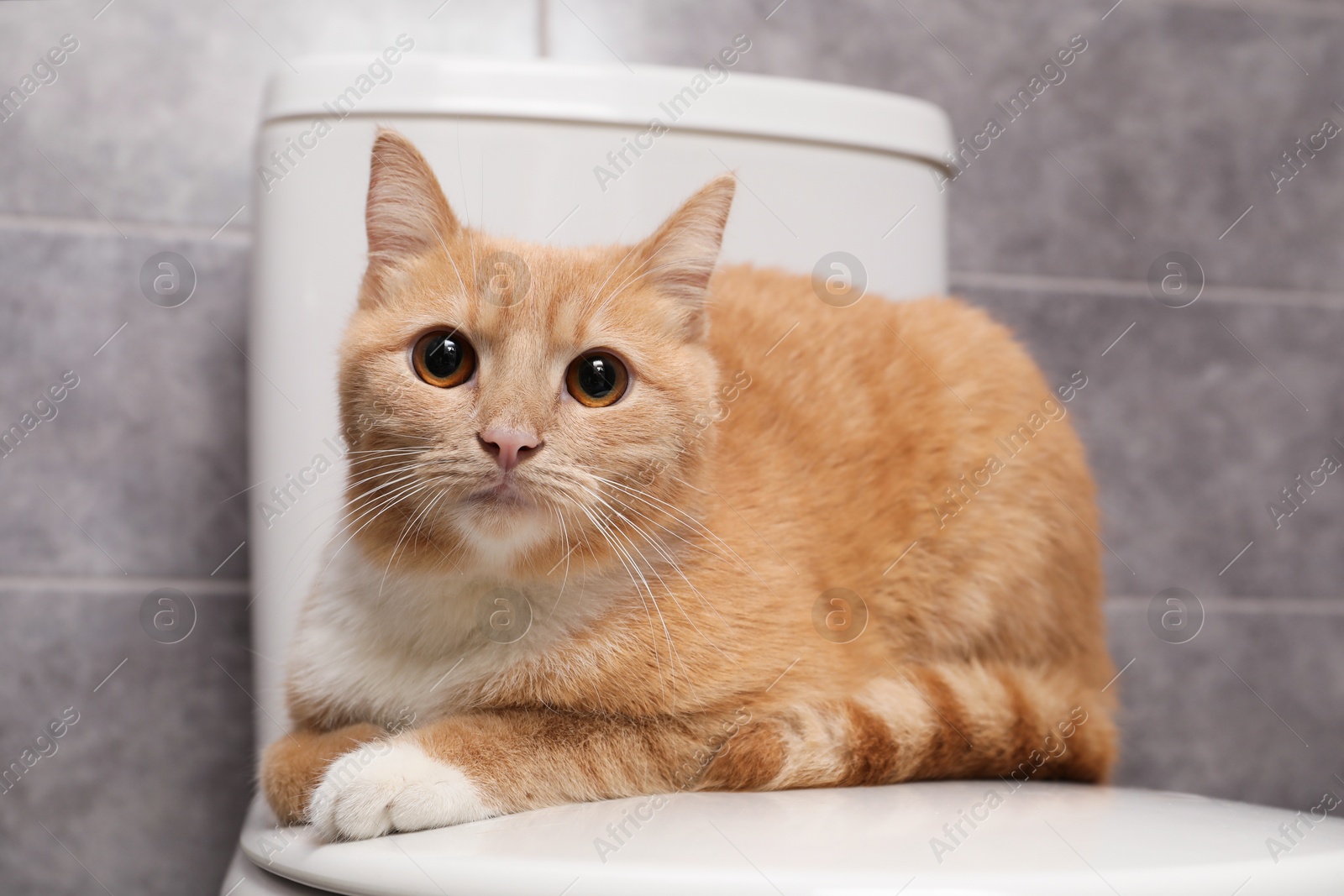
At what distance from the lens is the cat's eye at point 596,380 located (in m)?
1.10

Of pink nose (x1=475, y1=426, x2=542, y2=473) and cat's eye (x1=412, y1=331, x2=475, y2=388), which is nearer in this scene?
pink nose (x1=475, y1=426, x2=542, y2=473)

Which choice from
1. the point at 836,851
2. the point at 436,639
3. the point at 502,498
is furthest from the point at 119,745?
the point at 836,851

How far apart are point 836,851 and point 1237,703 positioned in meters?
1.78

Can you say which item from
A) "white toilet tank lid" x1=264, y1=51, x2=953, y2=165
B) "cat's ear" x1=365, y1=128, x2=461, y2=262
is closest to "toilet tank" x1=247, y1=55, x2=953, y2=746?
"white toilet tank lid" x1=264, y1=51, x2=953, y2=165

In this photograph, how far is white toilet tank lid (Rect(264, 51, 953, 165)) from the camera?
4.84ft

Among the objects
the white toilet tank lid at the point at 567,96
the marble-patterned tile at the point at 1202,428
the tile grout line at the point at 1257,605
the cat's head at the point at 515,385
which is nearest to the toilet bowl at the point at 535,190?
the white toilet tank lid at the point at 567,96

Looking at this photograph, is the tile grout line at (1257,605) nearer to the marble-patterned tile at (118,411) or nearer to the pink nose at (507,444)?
the pink nose at (507,444)

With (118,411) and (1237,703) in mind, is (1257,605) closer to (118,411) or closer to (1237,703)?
(1237,703)

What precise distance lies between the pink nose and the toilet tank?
522mm

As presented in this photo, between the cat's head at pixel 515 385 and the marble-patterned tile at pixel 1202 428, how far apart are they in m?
1.16

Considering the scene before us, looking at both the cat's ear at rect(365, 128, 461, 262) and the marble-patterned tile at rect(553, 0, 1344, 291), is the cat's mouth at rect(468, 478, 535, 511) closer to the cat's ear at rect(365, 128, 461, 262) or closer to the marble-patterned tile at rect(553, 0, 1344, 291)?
the cat's ear at rect(365, 128, 461, 262)

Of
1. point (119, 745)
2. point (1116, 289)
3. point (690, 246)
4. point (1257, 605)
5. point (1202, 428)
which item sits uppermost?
point (1116, 289)

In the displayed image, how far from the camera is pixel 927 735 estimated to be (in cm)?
113

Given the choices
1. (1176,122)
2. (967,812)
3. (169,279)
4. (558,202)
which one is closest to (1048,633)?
(967,812)
